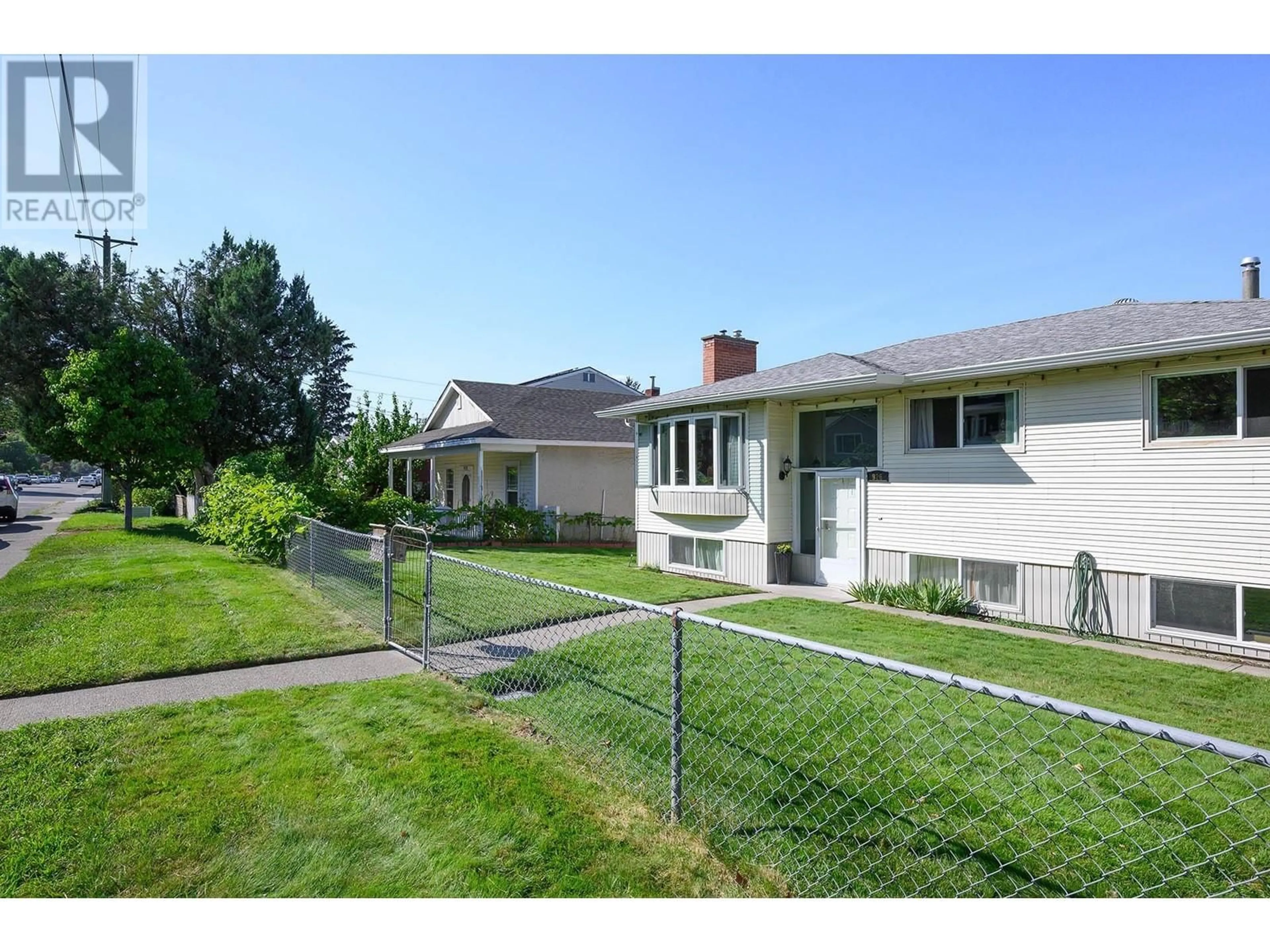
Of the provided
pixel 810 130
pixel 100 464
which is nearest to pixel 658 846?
pixel 810 130

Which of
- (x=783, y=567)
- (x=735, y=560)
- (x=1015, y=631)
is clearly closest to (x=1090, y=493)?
(x=1015, y=631)

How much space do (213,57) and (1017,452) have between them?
440 inches

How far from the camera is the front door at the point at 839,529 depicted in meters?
12.3

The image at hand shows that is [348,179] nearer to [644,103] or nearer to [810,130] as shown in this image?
[644,103]

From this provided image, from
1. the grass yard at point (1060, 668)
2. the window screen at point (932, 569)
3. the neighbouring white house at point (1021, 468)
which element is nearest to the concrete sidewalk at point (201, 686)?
the grass yard at point (1060, 668)

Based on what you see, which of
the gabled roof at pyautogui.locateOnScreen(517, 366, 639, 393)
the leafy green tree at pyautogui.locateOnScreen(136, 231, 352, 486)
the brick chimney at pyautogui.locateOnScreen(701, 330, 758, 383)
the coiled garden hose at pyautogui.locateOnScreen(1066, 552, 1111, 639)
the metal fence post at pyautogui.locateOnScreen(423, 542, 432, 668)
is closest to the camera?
the metal fence post at pyautogui.locateOnScreen(423, 542, 432, 668)

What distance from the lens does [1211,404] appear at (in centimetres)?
836

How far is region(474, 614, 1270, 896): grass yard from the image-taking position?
3.21m

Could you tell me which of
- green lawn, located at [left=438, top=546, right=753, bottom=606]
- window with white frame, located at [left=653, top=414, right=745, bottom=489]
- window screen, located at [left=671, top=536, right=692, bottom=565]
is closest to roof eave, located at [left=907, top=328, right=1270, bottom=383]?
window with white frame, located at [left=653, top=414, right=745, bottom=489]

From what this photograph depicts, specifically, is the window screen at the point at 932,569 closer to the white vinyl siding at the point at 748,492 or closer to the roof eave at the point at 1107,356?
the white vinyl siding at the point at 748,492

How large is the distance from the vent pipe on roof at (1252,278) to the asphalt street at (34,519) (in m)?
22.3

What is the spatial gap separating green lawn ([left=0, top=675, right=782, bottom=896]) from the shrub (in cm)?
844

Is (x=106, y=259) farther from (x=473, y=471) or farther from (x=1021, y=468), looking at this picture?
(x=1021, y=468)

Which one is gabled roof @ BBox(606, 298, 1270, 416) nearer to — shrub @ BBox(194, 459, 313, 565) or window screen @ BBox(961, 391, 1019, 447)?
window screen @ BBox(961, 391, 1019, 447)
